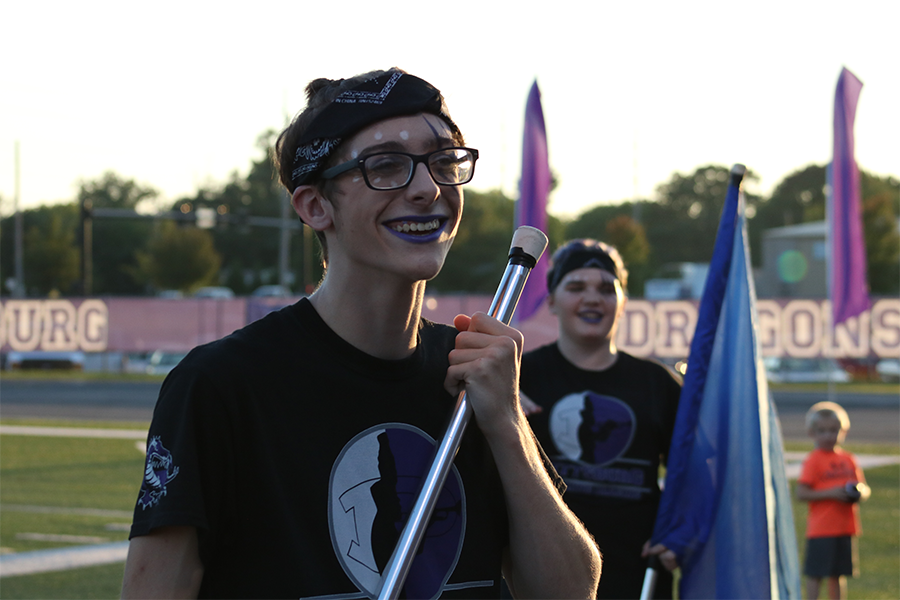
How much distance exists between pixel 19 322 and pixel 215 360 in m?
26.4

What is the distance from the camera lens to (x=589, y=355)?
4.66m

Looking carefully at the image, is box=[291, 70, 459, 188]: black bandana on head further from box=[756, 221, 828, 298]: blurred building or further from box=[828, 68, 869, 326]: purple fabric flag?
box=[756, 221, 828, 298]: blurred building

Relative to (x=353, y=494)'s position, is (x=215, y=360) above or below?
above

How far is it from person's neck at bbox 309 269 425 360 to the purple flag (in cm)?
851

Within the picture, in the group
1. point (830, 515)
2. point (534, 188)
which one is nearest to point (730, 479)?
point (830, 515)

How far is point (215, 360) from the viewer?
1.87 metres

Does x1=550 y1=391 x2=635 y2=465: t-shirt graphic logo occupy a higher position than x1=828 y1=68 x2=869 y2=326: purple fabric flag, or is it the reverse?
x1=828 y1=68 x2=869 y2=326: purple fabric flag

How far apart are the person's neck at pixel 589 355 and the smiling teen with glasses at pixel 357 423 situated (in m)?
2.52

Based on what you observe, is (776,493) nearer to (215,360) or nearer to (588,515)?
(588,515)

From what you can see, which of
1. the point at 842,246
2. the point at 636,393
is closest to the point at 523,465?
the point at 636,393

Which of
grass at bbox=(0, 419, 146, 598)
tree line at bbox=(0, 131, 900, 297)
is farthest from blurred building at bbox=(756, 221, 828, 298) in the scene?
grass at bbox=(0, 419, 146, 598)

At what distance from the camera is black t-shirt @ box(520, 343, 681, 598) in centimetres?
424

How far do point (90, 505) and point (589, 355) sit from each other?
7.75 meters

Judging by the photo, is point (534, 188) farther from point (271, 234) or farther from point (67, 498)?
point (271, 234)
